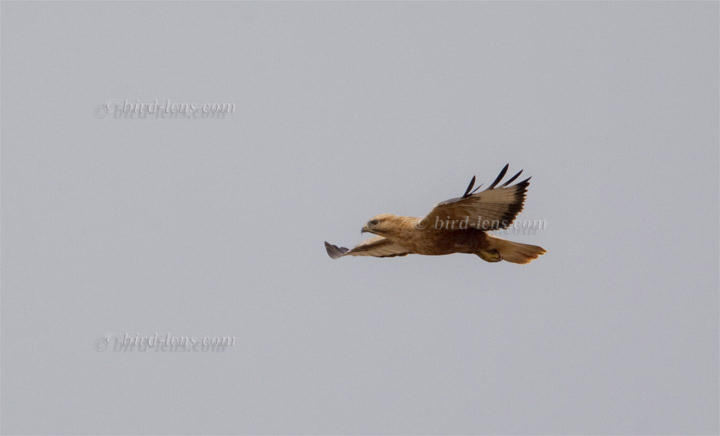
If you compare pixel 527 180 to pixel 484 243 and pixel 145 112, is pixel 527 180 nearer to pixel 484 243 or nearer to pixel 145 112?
pixel 484 243

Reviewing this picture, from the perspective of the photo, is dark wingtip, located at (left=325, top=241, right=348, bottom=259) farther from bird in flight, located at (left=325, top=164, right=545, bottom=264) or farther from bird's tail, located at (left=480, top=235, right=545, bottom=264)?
bird's tail, located at (left=480, top=235, right=545, bottom=264)

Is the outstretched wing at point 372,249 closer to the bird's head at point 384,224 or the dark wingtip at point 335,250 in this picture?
the dark wingtip at point 335,250

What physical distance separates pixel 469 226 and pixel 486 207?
0.56 metres

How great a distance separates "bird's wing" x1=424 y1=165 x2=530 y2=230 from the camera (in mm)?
13000

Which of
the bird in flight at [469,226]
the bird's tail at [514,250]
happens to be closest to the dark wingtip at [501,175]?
the bird in flight at [469,226]

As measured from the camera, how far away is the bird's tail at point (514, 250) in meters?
14.3

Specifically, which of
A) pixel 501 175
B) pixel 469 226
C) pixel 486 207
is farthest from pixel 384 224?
pixel 501 175

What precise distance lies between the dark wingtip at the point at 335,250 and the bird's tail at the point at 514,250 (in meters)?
2.69

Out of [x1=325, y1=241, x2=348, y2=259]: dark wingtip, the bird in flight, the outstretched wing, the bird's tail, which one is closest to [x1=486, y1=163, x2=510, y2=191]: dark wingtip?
the bird in flight

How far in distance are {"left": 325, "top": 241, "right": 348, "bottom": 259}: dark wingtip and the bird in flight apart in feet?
6.73

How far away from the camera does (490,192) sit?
13.0 m

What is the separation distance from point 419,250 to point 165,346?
785cm

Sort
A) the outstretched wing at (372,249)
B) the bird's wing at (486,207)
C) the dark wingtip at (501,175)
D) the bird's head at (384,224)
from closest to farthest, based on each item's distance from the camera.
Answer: the dark wingtip at (501,175) → the bird's wing at (486,207) → the bird's head at (384,224) → the outstretched wing at (372,249)

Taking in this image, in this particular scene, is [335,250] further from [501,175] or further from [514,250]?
[501,175]
